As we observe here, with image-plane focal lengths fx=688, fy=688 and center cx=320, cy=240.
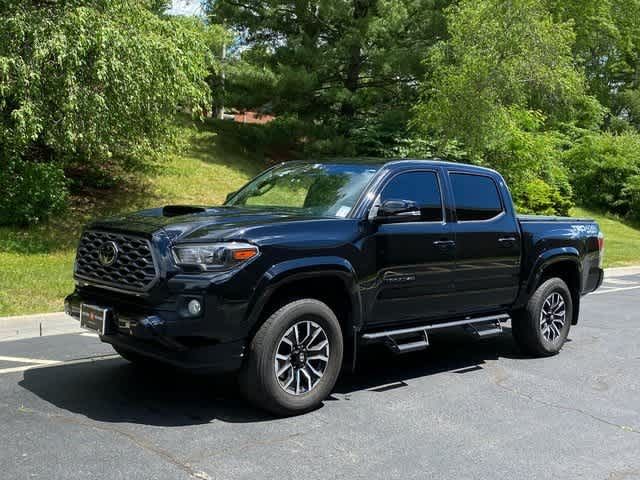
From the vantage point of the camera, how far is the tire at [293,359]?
4824 millimetres

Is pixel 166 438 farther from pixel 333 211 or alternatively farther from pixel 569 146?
pixel 569 146

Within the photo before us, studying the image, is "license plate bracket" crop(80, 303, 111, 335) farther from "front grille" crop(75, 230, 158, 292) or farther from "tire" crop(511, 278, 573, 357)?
"tire" crop(511, 278, 573, 357)

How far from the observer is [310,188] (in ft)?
20.0

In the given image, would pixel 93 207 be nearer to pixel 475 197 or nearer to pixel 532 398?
pixel 475 197

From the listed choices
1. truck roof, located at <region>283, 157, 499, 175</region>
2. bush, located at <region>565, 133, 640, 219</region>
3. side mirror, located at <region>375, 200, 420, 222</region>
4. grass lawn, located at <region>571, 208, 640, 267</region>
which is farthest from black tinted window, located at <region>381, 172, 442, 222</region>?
bush, located at <region>565, 133, 640, 219</region>

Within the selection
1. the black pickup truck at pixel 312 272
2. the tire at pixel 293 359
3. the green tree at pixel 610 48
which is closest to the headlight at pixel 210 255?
the black pickup truck at pixel 312 272

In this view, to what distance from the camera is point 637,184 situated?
31.9 m

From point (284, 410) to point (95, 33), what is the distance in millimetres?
9104

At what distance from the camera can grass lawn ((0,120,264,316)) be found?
9.20 m

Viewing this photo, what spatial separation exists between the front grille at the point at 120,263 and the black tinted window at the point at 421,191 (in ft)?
7.01

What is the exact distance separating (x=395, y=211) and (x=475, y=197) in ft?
4.82

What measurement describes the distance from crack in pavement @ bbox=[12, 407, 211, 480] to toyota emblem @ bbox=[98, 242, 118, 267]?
3.66 feet

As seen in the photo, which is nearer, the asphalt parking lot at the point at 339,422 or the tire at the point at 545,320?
the asphalt parking lot at the point at 339,422

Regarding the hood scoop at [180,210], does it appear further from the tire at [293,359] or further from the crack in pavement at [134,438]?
the crack in pavement at [134,438]
